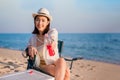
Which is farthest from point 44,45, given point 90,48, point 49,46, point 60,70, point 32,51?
point 90,48

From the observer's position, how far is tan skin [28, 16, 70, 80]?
196 centimetres

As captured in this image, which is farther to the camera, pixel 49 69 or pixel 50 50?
pixel 50 50

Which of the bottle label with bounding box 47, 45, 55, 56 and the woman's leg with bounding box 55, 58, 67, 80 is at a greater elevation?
the bottle label with bounding box 47, 45, 55, 56

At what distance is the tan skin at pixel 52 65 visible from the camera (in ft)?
6.44

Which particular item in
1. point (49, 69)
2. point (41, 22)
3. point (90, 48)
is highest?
point (41, 22)

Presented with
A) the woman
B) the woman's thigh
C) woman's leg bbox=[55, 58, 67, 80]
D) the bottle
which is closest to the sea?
the woman

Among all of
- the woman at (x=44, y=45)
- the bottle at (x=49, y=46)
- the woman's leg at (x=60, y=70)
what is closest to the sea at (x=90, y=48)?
the woman at (x=44, y=45)

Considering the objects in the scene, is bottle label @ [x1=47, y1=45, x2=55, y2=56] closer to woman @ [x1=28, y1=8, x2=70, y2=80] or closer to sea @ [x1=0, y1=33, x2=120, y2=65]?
woman @ [x1=28, y1=8, x2=70, y2=80]

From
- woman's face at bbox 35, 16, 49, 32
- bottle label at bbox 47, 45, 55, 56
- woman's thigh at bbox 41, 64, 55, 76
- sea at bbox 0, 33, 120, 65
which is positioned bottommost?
sea at bbox 0, 33, 120, 65

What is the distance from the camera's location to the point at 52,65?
2.15m

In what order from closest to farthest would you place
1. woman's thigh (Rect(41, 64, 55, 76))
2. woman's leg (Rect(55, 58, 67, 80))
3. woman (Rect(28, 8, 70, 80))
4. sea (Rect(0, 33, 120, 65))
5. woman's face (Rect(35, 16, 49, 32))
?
woman's leg (Rect(55, 58, 67, 80))
woman's thigh (Rect(41, 64, 55, 76))
woman (Rect(28, 8, 70, 80))
woman's face (Rect(35, 16, 49, 32))
sea (Rect(0, 33, 120, 65))

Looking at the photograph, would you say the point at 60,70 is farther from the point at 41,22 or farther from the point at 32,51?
the point at 41,22

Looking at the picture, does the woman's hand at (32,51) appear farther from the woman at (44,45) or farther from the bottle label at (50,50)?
the bottle label at (50,50)

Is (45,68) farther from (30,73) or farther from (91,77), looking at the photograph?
(91,77)
